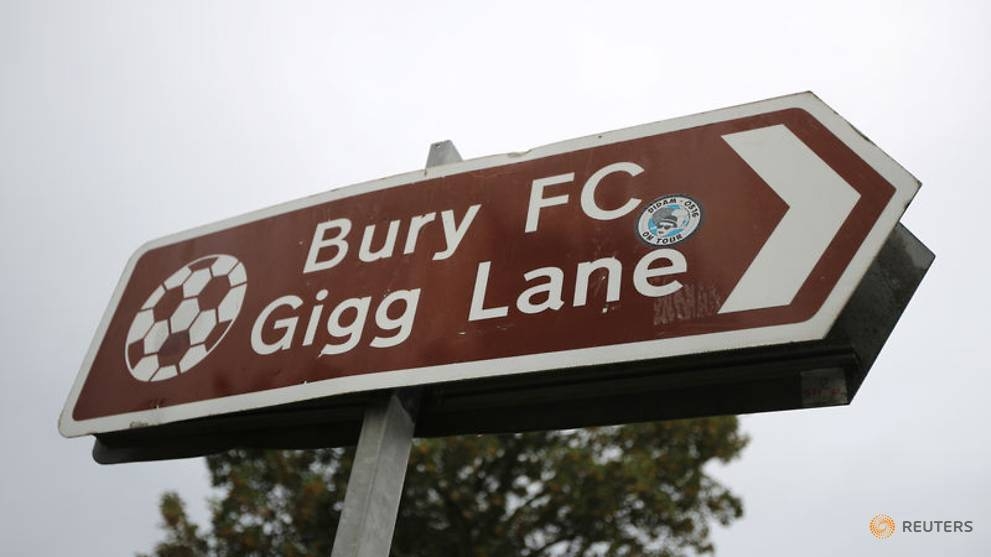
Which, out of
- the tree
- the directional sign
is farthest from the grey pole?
→ the tree

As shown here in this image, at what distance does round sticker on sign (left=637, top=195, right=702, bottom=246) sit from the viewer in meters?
1.66

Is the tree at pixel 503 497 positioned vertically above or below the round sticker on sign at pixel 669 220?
above

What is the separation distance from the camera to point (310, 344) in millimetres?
1848

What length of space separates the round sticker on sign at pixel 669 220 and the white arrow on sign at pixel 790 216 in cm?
14

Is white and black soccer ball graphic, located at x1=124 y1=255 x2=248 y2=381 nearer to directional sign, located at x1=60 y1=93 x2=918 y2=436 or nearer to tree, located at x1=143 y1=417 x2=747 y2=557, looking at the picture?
directional sign, located at x1=60 y1=93 x2=918 y2=436

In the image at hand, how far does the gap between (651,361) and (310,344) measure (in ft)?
2.39

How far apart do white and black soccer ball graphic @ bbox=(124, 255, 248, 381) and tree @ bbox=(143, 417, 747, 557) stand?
610cm

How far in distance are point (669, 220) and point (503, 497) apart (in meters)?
7.20

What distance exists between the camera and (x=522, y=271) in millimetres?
1743

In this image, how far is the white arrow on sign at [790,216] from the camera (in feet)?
4.92

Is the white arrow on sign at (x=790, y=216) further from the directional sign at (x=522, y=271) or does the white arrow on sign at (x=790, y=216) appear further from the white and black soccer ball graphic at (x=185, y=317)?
the white and black soccer ball graphic at (x=185, y=317)

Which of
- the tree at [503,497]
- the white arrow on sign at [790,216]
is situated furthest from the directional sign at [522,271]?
the tree at [503,497]

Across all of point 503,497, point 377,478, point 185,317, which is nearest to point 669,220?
point 377,478

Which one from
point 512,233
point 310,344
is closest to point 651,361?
point 512,233
